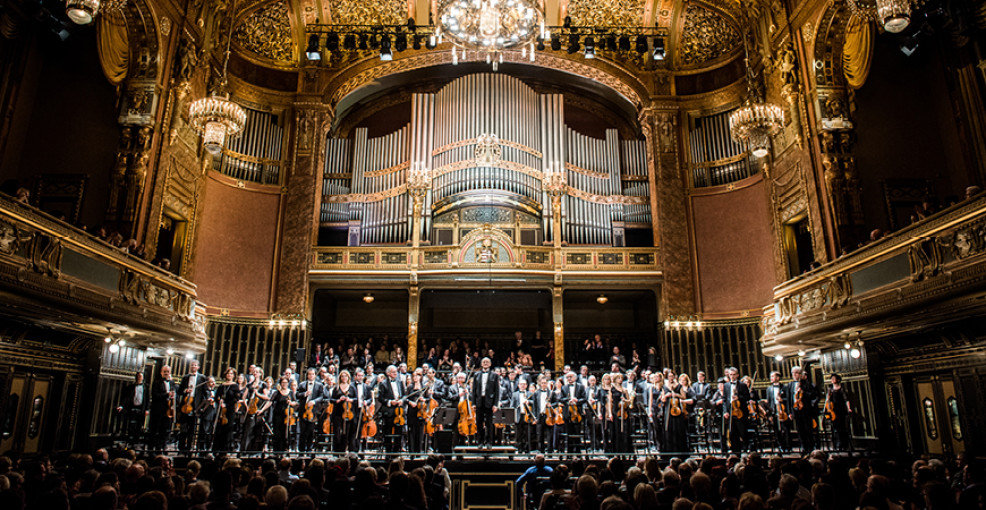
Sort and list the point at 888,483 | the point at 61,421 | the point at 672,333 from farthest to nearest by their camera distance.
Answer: the point at 672,333, the point at 61,421, the point at 888,483

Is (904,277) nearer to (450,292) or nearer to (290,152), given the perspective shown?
(450,292)

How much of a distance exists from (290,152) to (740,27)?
11.0 metres

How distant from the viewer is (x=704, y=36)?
15.3m

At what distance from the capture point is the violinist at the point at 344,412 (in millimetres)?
9062

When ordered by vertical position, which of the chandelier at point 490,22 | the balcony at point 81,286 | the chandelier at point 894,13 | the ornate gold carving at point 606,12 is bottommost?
the balcony at point 81,286

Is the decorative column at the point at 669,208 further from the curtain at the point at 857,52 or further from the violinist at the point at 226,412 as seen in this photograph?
the violinist at the point at 226,412

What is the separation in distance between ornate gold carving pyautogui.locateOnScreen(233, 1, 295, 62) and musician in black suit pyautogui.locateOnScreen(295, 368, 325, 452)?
950 cm

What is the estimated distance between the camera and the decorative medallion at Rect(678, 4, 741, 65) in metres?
15.0

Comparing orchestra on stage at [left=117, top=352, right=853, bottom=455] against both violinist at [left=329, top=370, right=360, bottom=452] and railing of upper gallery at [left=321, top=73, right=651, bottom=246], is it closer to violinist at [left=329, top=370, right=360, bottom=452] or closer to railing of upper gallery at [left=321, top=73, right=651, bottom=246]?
violinist at [left=329, top=370, right=360, bottom=452]

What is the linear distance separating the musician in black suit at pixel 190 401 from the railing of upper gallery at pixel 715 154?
37.4ft

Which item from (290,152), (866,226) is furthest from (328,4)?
(866,226)

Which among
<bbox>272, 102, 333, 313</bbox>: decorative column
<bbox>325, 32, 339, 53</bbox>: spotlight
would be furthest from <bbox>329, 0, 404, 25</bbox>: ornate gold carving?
<bbox>272, 102, 333, 313</bbox>: decorative column

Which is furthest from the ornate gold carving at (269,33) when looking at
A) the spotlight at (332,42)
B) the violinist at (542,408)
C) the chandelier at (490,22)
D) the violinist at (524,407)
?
the violinist at (542,408)

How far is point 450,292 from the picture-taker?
1568 centimetres
